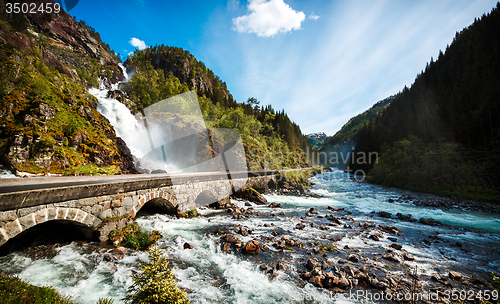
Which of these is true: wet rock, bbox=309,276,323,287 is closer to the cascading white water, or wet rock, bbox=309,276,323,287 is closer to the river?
the river

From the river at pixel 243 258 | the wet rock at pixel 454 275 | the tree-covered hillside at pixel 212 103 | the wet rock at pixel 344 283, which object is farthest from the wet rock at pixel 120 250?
the tree-covered hillside at pixel 212 103

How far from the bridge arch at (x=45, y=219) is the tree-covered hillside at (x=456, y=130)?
1541 inches

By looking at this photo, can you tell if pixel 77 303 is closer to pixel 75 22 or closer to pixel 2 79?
pixel 2 79

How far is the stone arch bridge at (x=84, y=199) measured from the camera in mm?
4660

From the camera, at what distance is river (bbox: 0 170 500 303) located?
18.0ft

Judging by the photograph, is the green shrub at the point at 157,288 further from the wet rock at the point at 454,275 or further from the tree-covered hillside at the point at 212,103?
the tree-covered hillside at the point at 212,103

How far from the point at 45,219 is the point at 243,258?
6.91 m

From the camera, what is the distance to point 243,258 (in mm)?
7789

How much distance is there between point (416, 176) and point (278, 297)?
37.2 metres

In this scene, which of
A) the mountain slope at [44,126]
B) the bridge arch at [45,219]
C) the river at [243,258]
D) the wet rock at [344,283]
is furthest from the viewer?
the mountain slope at [44,126]

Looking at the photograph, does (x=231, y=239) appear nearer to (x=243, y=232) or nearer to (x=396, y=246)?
(x=243, y=232)

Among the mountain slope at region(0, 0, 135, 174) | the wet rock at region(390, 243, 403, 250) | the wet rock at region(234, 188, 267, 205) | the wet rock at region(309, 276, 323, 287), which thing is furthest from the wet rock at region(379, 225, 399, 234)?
the mountain slope at region(0, 0, 135, 174)

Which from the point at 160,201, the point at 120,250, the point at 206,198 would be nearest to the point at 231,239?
the point at 120,250

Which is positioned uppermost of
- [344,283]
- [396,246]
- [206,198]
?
[206,198]
